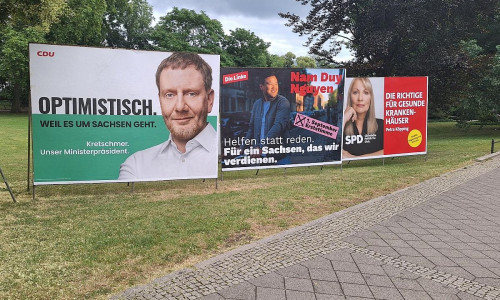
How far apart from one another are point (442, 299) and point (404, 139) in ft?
31.1

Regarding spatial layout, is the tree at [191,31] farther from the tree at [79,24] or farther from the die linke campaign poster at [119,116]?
the die linke campaign poster at [119,116]

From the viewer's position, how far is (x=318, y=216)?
244 inches

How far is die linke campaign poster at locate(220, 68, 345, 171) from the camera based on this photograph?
30.2ft

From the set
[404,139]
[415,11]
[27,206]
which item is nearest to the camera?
[27,206]

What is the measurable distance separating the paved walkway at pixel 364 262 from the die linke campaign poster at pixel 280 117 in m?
3.54

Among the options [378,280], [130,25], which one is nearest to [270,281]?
[378,280]

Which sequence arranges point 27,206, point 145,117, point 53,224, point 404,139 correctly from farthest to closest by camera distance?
point 404,139 → point 145,117 → point 27,206 → point 53,224

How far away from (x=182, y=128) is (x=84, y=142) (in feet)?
6.43

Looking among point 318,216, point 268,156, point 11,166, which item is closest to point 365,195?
point 318,216

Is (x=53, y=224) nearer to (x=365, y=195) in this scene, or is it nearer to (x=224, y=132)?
(x=224, y=132)

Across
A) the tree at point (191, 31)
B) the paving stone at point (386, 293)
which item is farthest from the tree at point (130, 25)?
the paving stone at point (386, 293)

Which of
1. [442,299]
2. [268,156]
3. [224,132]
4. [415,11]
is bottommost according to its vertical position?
[442,299]

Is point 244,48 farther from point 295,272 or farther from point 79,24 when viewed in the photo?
point 295,272

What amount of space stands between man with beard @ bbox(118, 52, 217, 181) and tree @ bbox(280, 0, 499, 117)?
10.8 m
